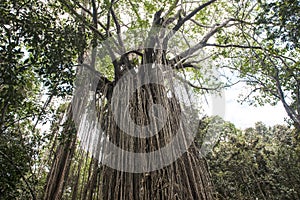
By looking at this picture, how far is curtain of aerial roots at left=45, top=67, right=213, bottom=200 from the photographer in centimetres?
188

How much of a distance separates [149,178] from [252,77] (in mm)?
2943

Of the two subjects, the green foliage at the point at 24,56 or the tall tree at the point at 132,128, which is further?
the tall tree at the point at 132,128

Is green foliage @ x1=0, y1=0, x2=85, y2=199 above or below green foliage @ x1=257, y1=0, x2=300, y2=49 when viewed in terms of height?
below

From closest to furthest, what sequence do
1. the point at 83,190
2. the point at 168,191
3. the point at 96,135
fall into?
the point at 168,191 → the point at 83,190 → the point at 96,135

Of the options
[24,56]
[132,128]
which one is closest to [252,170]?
[132,128]

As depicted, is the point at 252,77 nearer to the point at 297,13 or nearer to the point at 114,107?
the point at 297,13

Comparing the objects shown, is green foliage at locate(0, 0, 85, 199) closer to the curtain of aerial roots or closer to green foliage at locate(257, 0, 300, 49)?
the curtain of aerial roots

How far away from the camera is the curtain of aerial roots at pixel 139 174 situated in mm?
1879

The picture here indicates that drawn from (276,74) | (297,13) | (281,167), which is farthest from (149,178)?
(281,167)

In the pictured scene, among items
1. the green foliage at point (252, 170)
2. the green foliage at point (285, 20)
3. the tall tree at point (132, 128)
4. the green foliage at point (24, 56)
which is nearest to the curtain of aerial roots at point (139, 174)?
the tall tree at point (132, 128)

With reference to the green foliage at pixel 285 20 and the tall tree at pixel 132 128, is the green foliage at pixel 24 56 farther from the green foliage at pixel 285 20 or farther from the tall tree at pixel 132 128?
the green foliage at pixel 285 20

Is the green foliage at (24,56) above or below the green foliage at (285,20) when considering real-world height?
below

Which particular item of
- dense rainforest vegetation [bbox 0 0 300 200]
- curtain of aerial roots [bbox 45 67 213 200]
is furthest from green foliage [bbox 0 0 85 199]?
curtain of aerial roots [bbox 45 67 213 200]

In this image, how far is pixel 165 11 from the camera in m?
3.73
